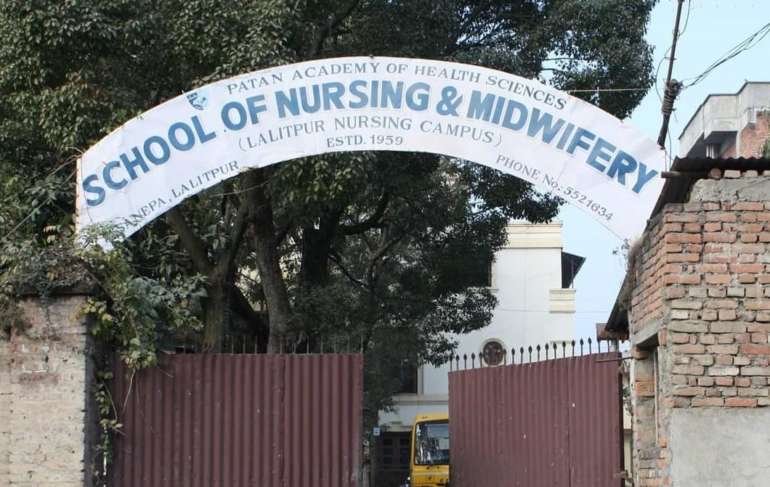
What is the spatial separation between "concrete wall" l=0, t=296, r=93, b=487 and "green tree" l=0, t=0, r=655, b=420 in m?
1.00

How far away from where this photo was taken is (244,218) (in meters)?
16.4

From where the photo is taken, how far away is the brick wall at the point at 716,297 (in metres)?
8.22

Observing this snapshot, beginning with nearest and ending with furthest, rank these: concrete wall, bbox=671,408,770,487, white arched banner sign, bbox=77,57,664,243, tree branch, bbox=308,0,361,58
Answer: concrete wall, bbox=671,408,770,487 < white arched banner sign, bbox=77,57,664,243 < tree branch, bbox=308,0,361,58

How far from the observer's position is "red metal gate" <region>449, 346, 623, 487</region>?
375 inches

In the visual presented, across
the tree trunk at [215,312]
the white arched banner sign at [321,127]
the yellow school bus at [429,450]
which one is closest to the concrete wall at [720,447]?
the white arched banner sign at [321,127]

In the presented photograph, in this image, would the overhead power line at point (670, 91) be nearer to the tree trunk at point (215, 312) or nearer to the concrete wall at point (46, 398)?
the concrete wall at point (46, 398)

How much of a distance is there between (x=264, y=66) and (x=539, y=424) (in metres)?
5.60

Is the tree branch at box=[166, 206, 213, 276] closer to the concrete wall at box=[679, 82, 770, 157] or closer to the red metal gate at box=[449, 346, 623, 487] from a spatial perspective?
the red metal gate at box=[449, 346, 623, 487]

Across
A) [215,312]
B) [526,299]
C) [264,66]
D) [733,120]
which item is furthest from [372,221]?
[526,299]

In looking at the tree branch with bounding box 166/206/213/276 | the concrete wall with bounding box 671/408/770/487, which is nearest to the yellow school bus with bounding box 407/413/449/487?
the tree branch with bounding box 166/206/213/276

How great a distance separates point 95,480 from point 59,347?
1190 mm

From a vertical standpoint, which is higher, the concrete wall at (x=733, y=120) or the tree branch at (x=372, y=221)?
the concrete wall at (x=733, y=120)

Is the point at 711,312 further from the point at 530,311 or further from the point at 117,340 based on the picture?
the point at 530,311

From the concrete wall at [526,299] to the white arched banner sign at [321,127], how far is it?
111ft
